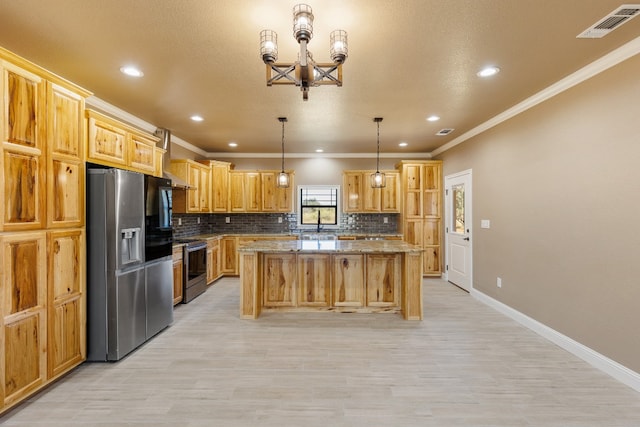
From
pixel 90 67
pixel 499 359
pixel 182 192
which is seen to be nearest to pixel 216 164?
pixel 182 192

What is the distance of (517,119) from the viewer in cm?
394

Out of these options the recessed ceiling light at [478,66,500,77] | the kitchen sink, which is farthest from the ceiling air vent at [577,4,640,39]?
the kitchen sink

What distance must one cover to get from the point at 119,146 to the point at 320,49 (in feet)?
7.63

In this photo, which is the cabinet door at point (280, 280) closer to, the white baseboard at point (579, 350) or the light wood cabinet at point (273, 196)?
the light wood cabinet at point (273, 196)

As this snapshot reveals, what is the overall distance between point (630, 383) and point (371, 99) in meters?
3.55

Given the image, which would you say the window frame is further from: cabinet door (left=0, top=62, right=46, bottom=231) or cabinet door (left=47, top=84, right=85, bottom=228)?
cabinet door (left=0, top=62, right=46, bottom=231)

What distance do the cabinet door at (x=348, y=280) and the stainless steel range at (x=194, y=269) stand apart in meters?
2.25

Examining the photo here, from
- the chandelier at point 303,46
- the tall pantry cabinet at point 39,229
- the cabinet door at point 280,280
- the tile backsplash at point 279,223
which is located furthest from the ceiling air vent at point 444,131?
the tall pantry cabinet at point 39,229

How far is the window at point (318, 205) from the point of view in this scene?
7105 mm

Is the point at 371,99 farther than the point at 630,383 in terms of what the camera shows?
Yes

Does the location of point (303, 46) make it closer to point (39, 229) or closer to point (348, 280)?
point (39, 229)

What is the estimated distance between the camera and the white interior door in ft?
17.2

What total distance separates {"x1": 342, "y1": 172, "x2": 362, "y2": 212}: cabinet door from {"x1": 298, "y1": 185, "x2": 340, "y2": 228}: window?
324 mm

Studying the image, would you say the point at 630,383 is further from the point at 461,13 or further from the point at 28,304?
the point at 28,304
